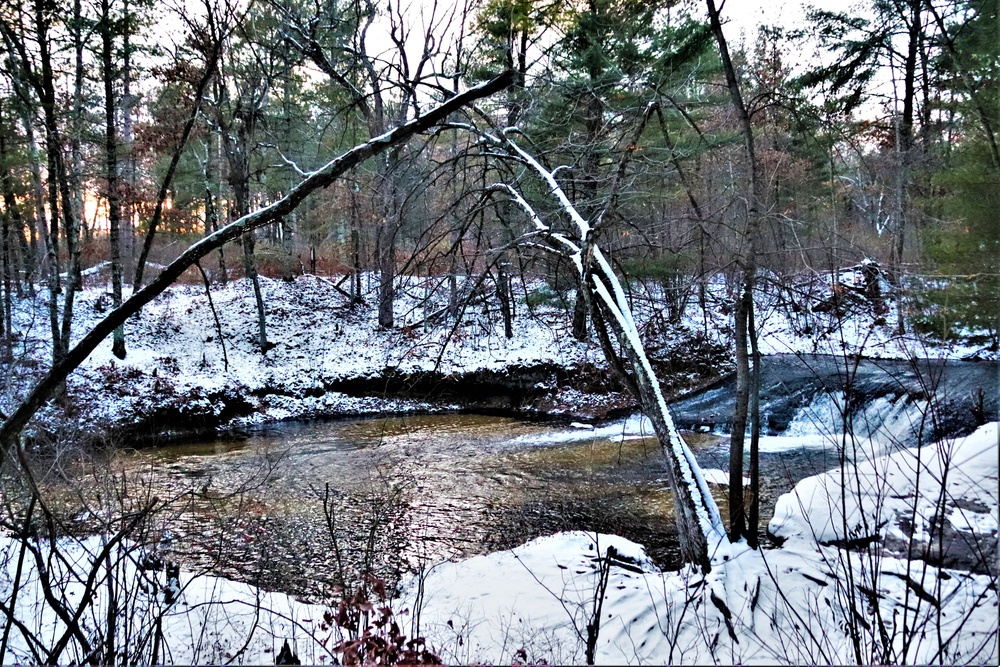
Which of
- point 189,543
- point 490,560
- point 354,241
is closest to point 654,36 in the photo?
point 490,560

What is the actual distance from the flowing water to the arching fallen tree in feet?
7.36

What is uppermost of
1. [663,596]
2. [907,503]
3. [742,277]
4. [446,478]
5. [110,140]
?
[110,140]

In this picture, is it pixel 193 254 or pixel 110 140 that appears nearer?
pixel 193 254

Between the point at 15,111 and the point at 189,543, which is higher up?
the point at 15,111

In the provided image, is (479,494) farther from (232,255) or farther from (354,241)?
(232,255)

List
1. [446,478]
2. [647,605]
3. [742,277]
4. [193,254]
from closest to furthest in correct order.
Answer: [193,254], [647,605], [742,277], [446,478]

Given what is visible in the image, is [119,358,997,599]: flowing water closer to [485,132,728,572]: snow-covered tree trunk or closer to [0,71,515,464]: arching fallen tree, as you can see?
[485,132,728,572]: snow-covered tree trunk

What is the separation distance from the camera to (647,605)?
13.4 ft

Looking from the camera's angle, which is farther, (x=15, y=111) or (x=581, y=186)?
(x=15, y=111)

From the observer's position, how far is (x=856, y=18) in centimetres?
572

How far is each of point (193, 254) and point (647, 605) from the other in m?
3.64

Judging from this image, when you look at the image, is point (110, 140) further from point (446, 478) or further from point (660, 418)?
point (660, 418)

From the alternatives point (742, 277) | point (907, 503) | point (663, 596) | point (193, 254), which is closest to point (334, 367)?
point (742, 277)

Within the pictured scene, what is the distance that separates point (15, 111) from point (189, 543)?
869 cm
